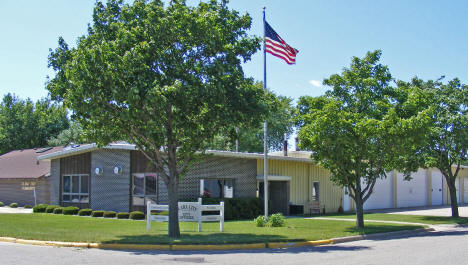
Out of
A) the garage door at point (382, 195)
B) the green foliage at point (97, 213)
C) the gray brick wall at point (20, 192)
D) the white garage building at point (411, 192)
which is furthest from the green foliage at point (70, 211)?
the garage door at point (382, 195)

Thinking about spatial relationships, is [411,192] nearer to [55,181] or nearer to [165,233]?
[55,181]

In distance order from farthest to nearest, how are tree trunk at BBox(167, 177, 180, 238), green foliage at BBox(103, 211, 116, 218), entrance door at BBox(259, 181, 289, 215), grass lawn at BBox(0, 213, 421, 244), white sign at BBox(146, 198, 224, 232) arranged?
entrance door at BBox(259, 181, 289, 215), green foliage at BBox(103, 211, 116, 218), white sign at BBox(146, 198, 224, 232), tree trunk at BBox(167, 177, 180, 238), grass lawn at BBox(0, 213, 421, 244)

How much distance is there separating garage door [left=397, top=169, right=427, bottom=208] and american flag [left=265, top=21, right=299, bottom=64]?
21.9m

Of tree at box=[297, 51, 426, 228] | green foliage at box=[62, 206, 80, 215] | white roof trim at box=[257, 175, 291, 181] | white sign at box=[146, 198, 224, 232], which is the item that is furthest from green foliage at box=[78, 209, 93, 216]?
tree at box=[297, 51, 426, 228]

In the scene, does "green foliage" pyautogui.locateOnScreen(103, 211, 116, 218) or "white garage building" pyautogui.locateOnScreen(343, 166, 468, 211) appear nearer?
"green foliage" pyautogui.locateOnScreen(103, 211, 116, 218)

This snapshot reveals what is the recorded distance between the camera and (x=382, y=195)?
36938 millimetres

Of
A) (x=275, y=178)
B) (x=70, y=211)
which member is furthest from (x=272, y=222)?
(x=70, y=211)

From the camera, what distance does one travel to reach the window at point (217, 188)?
24797 millimetres

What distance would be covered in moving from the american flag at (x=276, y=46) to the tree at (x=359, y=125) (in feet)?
6.45

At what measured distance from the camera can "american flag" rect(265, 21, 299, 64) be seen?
2033 cm

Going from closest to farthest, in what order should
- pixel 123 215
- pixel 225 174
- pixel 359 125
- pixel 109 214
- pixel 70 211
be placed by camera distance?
pixel 359 125, pixel 123 215, pixel 109 214, pixel 225 174, pixel 70 211

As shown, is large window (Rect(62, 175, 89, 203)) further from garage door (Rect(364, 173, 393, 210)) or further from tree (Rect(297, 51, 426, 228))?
garage door (Rect(364, 173, 393, 210))

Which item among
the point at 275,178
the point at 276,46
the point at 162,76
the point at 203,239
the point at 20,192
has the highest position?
the point at 276,46

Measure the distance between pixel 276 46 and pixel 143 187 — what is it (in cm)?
1048
